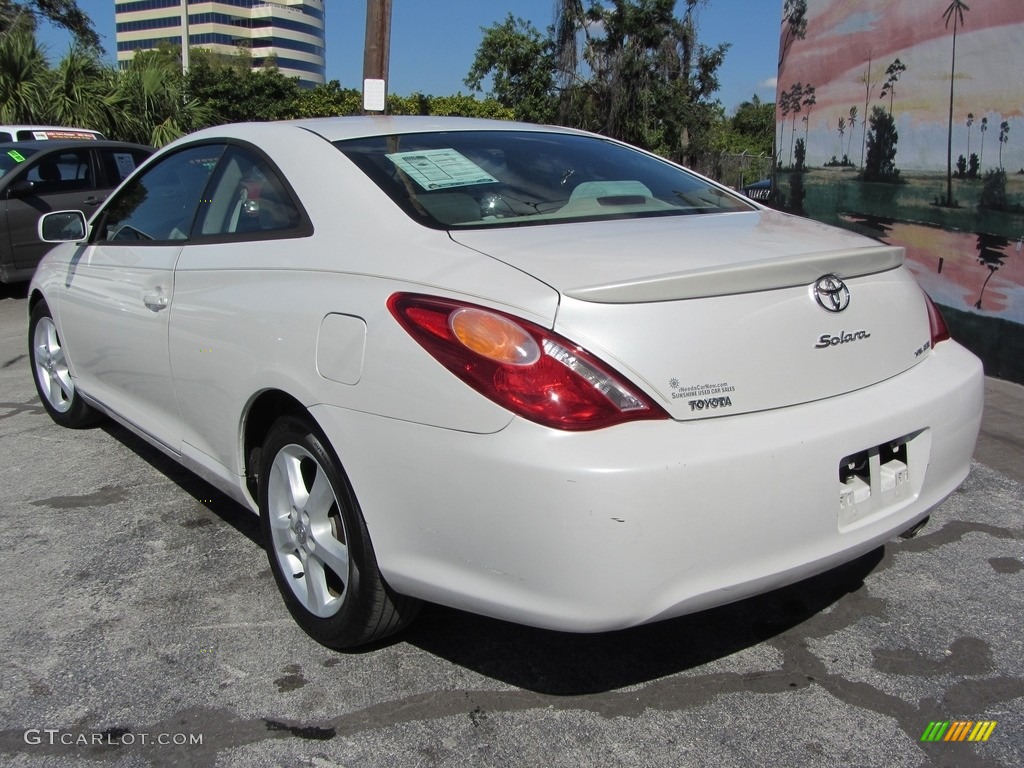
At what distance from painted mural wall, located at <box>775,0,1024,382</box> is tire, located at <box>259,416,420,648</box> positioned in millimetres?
5049

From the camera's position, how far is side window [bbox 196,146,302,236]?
288 cm

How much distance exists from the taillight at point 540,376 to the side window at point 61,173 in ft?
28.4

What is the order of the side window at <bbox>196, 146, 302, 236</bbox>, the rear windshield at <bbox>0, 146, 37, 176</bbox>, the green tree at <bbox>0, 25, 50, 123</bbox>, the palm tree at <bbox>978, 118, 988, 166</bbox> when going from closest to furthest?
the side window at <bbox>196, 146, 302, 236</bbox>
the palm tree at <bbox>978, 118, 988, 166</bbox>
the rear windshield at <bbox>0, 146, 37, 176</bbox>
the green tree at <bbox>0, 25, 50, 123</bbox>

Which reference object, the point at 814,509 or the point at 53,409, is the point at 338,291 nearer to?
the point at 814,509

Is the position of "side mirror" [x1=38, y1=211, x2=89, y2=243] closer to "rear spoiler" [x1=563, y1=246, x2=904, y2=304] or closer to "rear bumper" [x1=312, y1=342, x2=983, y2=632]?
"rear bumper" [x1=312, y1=342, x2=983, y2=632]

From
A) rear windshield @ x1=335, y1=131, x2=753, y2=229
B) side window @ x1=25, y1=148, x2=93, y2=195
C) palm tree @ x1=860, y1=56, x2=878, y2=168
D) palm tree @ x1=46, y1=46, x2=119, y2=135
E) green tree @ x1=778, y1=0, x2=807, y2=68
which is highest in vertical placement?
palm tree @ x1=46, y1=46, x2=119, y2=135

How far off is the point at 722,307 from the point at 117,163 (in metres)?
9.39

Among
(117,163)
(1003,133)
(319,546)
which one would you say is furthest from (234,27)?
(319,546)

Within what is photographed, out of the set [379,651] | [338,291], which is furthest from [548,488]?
[379,651]

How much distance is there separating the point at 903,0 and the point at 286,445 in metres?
6.22

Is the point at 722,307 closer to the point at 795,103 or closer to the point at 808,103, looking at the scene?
the point at 808,103

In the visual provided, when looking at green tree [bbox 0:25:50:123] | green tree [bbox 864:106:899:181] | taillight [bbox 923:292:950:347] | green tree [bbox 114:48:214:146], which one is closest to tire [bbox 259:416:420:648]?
→ taillight [bbox 923:292:950:347]

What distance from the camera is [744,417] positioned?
2.12 metres

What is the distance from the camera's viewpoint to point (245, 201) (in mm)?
3090
